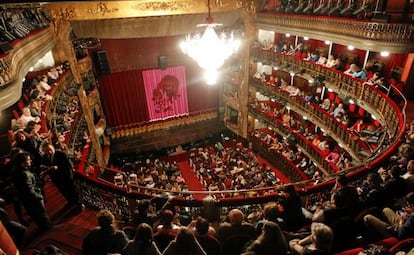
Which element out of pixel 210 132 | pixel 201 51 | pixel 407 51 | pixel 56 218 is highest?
pixel 201 51

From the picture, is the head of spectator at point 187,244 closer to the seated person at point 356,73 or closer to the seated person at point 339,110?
the seated person at point 356,73

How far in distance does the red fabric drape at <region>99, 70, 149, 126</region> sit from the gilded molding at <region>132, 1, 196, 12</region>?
4.49 meters

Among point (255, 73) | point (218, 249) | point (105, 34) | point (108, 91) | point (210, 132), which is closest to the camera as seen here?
point (218, 249)

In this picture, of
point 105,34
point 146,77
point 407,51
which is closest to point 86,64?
point 105,34

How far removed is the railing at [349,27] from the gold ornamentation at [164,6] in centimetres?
421

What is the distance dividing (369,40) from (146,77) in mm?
11627

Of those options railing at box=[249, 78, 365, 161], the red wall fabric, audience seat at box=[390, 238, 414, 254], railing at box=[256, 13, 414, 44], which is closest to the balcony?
railing at box=[256, 13, 414, 44]

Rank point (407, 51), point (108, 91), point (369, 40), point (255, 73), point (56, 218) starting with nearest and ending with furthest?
point (56, 218) → point (407, 51) → point (369, 40) → point (108, 91) → point (255, 73)

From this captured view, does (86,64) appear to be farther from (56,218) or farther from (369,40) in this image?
(369,40)

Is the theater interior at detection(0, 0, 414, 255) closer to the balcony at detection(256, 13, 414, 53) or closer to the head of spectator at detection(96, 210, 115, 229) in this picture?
the balcony at detection(256, 13, 414, 53)

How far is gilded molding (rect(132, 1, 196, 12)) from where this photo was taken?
1238 cm

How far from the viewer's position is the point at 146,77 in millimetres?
16562

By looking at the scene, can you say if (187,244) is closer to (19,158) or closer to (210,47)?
(19,158)

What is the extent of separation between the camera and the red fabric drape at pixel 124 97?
1577cm
